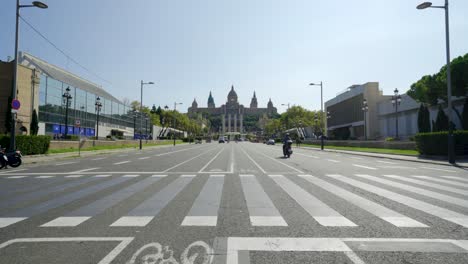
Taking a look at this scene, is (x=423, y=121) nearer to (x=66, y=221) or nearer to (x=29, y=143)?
(x=29, y=143)

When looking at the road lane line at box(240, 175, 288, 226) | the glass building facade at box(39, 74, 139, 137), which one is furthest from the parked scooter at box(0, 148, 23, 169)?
the glass building facade at box(39, 74, 139, 137)

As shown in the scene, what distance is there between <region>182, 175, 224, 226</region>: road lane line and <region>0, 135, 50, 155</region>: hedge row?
2086cm

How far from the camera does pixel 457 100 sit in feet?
166

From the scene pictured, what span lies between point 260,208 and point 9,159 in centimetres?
1708

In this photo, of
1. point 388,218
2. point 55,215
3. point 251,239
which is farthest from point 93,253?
point 388,218

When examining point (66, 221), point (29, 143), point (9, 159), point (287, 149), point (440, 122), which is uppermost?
point (440, 122)

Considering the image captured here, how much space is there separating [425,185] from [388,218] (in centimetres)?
554

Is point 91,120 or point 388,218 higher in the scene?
point 91,120

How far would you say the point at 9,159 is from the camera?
1858 centimetres

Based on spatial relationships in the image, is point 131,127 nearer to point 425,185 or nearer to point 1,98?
point 1,98

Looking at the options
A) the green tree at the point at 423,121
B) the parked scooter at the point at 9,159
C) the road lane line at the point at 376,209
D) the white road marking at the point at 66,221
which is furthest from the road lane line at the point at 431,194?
the green tree at the point at 423,121

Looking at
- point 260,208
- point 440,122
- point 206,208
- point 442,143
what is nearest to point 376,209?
point 260,208

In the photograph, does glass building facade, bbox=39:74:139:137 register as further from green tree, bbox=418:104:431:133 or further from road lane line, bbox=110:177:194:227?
green tree, bbox=418:104:431:133

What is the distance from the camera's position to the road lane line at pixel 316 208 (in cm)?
607
